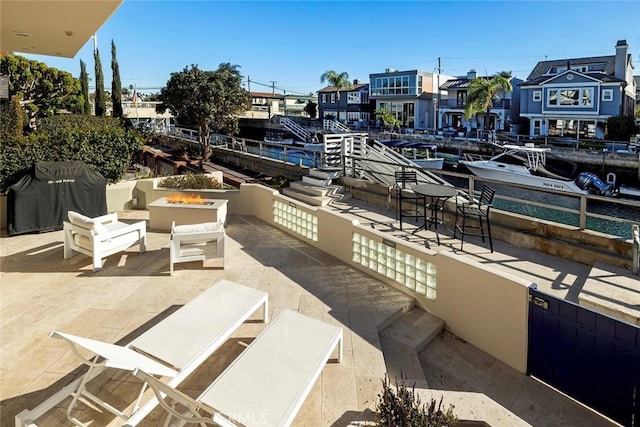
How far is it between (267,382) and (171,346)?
0.81 metres

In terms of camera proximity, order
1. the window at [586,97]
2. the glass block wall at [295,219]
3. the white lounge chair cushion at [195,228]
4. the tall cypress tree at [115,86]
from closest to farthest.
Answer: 1. the white lounge chair cushion at [195,228]
2. the glass block wall at [295,219]
3. the tall cypress tree at [115,86]
4. the window at [586,97]

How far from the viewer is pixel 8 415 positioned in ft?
9.09

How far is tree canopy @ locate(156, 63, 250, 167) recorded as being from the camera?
59.3 feet

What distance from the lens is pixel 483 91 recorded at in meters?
33.7

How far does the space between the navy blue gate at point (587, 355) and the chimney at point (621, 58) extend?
119 feet

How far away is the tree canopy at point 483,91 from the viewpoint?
33312 millimetres

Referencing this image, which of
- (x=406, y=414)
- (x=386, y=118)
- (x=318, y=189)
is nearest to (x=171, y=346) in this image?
(x=406, y=414)

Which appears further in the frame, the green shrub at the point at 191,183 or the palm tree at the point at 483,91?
the palm tree at the point at 483,91

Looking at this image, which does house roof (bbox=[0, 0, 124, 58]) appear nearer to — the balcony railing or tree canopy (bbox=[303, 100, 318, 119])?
the balcony railing

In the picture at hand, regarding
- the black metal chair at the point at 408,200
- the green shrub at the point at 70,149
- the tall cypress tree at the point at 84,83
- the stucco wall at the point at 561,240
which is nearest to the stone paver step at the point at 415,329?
the stucco wall at the point at 561,240

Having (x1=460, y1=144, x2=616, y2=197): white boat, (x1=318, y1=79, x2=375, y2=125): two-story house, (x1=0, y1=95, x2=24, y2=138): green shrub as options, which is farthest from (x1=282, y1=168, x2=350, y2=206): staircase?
(x1=318, y1=79, x2=375, y2=125): two-story house

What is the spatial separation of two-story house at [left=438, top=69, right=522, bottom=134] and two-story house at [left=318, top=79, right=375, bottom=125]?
857cm

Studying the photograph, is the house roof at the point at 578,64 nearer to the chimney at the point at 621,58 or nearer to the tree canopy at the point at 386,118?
the chimney at the point at 621,58

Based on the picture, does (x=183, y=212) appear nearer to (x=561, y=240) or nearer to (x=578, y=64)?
(x=561, y=240)
